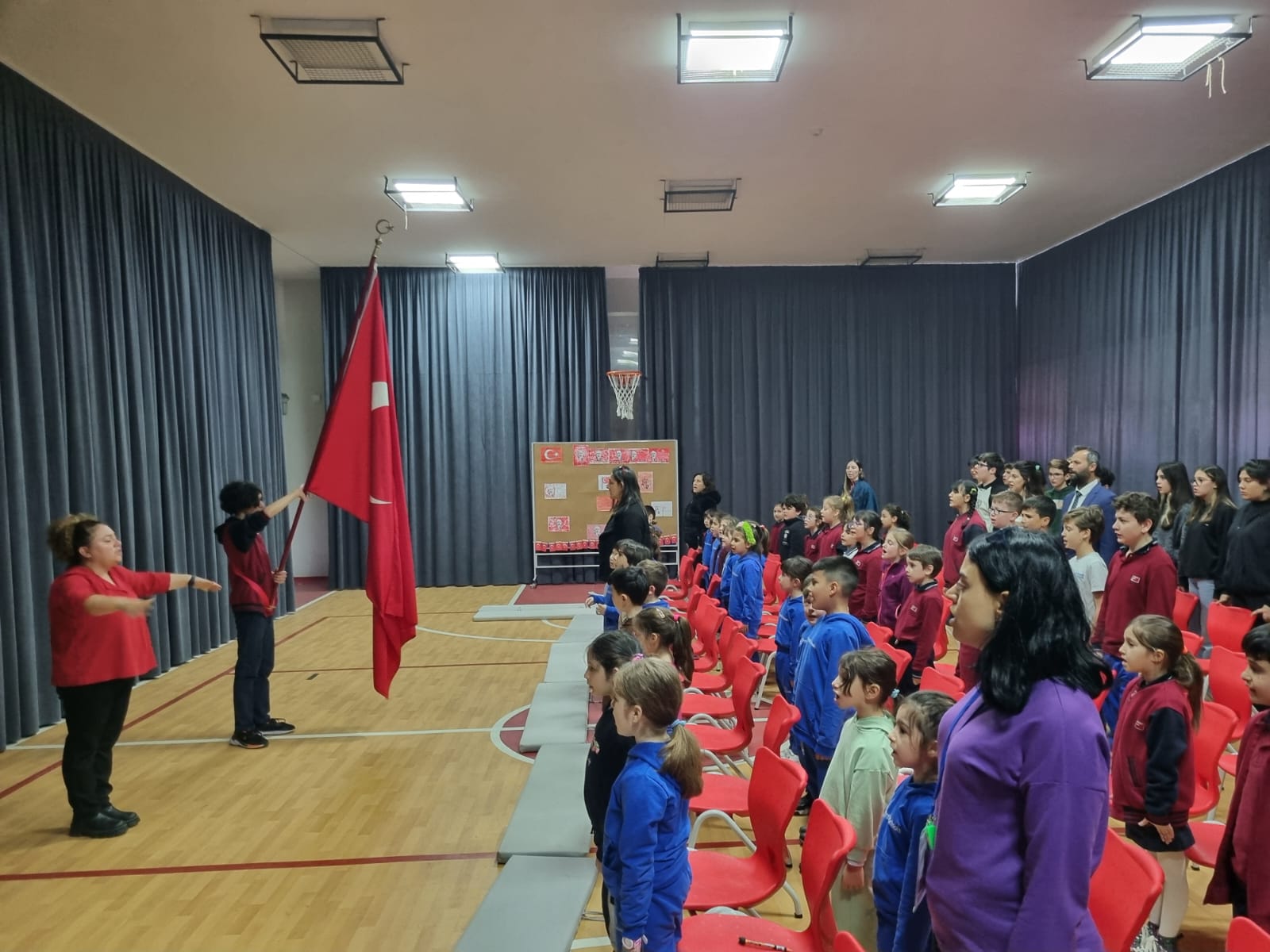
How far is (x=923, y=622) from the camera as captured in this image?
415cm

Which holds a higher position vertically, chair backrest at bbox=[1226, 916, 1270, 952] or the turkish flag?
the turkish flag

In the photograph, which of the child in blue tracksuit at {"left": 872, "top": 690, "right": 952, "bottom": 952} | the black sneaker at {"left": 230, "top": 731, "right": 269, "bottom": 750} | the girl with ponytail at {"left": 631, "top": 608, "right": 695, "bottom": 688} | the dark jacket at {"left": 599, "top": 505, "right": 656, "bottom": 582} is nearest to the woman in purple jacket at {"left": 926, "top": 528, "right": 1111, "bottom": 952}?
the child in blue tracksuit at {"left": 872, "top": 690, "right": 952, "bottom": 952}

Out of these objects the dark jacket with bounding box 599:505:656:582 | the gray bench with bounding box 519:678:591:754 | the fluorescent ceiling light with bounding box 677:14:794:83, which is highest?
the fluorescent ceiling light with bounding box 677:14:794:83

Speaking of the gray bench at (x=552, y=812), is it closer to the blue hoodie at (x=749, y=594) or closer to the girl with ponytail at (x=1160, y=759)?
the blue hoodie at (x=749, y=594)

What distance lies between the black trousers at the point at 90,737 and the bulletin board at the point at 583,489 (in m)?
7.08

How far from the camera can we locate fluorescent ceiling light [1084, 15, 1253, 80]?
459 cm

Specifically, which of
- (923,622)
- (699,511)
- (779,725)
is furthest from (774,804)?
(699,511)

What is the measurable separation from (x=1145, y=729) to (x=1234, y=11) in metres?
4.41

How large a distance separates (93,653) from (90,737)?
0.41m

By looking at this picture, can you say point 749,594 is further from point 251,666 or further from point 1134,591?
point 251,666

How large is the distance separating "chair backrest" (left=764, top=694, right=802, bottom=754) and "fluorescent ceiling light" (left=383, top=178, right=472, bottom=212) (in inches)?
232

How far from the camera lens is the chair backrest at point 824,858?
6.34ft

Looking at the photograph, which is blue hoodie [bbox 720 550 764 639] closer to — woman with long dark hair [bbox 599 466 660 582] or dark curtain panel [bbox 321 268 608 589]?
woman with long dark hair [bbox 599 466 660 582]

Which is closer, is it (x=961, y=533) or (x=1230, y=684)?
(x=1230, y=684)
